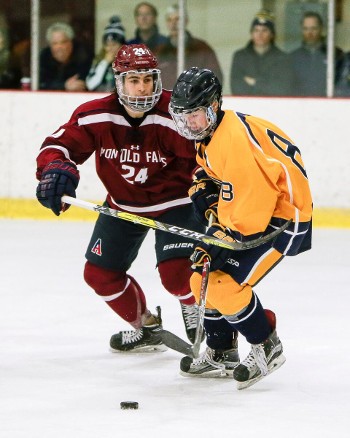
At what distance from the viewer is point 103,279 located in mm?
3865

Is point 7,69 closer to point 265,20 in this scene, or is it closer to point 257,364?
point 265,20

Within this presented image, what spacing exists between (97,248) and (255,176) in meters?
0.89

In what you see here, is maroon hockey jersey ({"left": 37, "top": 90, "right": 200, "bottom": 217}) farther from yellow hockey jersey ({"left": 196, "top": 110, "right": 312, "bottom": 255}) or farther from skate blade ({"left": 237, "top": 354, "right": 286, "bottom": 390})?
skate blade ({"left": 237, "top": 354, "right": 286, "bottom": 390})

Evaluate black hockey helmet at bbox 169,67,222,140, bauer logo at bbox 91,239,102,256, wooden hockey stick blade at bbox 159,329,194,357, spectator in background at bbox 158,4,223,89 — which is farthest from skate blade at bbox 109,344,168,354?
spectator in background at bbox 158,4,223,89

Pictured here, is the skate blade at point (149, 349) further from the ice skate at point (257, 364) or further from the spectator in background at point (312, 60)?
the spectator in background at point (312, 60)

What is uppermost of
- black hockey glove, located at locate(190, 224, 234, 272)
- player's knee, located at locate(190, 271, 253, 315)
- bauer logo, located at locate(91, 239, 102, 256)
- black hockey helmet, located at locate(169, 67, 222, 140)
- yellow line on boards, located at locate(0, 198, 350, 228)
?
black hockey helmet, located at locate(169, 67, 222, 140)

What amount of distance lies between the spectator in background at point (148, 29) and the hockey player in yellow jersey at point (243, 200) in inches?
142

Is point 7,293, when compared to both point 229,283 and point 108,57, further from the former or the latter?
point 108,57

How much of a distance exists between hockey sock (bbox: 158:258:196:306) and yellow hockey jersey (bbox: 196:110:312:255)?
535 mm

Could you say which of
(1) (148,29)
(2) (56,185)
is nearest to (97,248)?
(2) (56,185)

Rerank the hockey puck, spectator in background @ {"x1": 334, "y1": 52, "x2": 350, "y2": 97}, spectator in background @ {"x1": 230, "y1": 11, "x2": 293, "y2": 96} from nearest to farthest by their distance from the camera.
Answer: the hockey puck → spectator in background @ {"x1": 334, "y1": 52, "x2": 350, "y2": 97} → spectator in background @ {"x1": 230, "y1": 11, "x2": 293, "y2": 96}

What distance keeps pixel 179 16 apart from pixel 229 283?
3857 millimetres

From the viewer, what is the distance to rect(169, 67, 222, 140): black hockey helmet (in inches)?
127

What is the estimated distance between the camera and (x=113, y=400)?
3.23 m
